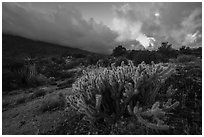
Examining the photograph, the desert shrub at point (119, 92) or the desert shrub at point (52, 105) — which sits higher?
the desert shrub at point (119, 92)

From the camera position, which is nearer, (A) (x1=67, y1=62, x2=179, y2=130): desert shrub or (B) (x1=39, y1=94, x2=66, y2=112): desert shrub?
(A) (x1=67, y1=62, x2=179, y2=130): desert shrub

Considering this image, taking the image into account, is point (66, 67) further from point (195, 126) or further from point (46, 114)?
point (195, 126)

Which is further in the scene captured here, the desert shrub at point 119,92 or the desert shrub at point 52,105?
the desert shrub at point 52,105

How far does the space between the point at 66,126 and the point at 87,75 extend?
1.04 meters

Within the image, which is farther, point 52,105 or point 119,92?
point 52,105

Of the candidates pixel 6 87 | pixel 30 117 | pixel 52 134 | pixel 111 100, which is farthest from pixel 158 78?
pixel 6 87

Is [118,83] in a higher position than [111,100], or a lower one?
higher

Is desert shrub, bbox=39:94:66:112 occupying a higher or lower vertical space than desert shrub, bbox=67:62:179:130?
lower

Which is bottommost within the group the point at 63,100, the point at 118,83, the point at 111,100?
the point at 63,100

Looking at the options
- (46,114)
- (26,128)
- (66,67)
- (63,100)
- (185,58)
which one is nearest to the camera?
(26,128)

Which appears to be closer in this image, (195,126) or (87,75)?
(195,126)

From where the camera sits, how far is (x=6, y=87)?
853 centimetres

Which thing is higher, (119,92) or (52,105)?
(119,92)

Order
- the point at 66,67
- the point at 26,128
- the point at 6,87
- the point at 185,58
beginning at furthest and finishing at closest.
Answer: the point at 66,67
the point at 185,58
the point at 6,87
the point at 26,128
